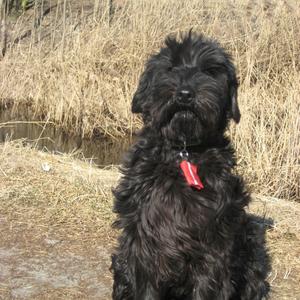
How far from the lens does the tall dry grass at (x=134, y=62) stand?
743cm

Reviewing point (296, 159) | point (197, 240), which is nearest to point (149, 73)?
point (197, 240)

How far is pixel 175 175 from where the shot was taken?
Result: 3.59 metres

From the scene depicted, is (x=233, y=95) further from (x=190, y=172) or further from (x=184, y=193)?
(x=184, y=193)

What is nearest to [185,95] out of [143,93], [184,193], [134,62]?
[143,93]

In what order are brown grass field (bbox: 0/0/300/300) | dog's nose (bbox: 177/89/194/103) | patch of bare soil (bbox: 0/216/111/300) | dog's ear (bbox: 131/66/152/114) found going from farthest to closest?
1. brown grass field (bbox: 0/0/300/300)
2. patch of bare soil (bbox: 0/216/111/300)
3. dog's ear (bbox: 131/66/152/114)
4. dog's nose (bbox: 177/89/194/103)

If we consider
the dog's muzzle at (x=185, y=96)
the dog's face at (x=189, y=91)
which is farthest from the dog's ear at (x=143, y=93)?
the dog's muzzle at (x=185, y=96)

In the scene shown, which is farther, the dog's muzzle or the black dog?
the black dog

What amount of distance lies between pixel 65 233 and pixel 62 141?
16.8 feet

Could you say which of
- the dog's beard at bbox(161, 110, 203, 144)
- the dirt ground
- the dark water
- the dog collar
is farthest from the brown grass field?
the dog's beard at bbox(161, 110, 203, 144)

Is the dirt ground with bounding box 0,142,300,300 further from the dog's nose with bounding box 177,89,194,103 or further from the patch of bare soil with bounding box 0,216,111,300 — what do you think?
the dog's nose with bounding box 177,89,194,103

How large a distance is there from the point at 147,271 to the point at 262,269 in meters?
0.85

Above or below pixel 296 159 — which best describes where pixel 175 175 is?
above

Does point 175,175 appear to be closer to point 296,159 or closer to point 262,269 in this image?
point 262,269

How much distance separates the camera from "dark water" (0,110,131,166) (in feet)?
30.8
